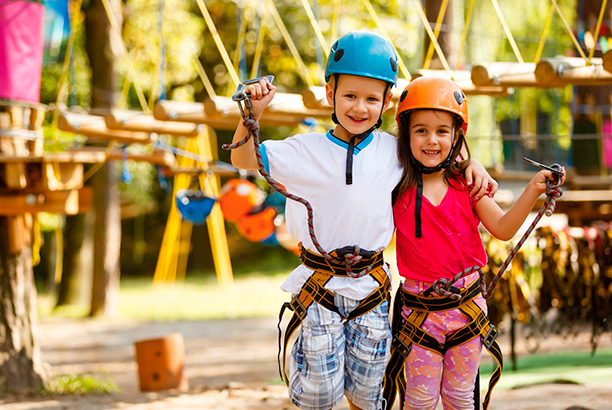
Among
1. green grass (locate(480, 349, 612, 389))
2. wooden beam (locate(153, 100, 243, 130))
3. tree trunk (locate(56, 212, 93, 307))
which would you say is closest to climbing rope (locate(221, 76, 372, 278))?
wooden beam (locate(153, 100, 243, 130))

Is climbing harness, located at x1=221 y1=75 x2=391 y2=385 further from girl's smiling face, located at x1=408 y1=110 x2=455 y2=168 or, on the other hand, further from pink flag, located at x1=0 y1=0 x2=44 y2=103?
pink flag, located at x1=0 y1=0 x2=44 y2=103

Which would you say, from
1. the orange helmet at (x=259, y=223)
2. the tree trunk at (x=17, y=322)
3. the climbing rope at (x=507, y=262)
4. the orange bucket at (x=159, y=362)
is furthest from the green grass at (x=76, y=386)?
the climbing rope at (x=507, y=262)

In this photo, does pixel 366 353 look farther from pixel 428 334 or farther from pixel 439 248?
pixel 439 248

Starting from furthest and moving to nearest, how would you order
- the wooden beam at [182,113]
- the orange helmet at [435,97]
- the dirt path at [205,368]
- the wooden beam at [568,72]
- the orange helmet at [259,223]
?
the orange helmet at [259,223], the wooden beam at [182,113], the dirt path at [205,368], the wooden beam at [568,72], the orange helmet at [435,97]

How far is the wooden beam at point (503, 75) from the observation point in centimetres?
374

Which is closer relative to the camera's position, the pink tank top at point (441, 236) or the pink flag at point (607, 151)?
the pink tank top at point (441, 236)

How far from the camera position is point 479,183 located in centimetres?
265

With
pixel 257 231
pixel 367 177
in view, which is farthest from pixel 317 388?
pixel 257 231

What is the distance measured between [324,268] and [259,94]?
660mm

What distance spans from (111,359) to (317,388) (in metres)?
5.58

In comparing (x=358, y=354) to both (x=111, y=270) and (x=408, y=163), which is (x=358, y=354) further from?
(x=111, y=270)

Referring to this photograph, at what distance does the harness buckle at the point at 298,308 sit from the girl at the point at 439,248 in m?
0.40

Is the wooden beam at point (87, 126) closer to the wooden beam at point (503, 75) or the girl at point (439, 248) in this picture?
the wooden beam at point (503, 75)

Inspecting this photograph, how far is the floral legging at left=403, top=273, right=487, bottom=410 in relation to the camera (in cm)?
264
